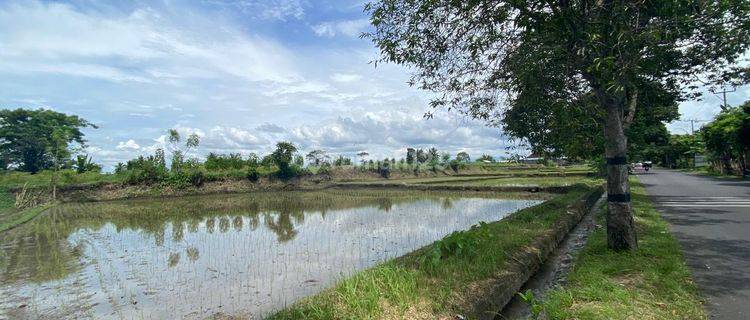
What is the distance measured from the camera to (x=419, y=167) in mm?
53906

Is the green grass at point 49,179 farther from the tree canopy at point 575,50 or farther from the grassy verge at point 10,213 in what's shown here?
the tree canopy at point 575,50

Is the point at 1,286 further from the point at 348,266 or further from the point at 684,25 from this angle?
the point at 684,25

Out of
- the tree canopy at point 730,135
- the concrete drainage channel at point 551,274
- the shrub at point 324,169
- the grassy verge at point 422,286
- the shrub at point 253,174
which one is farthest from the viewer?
the shrub at point 324,169

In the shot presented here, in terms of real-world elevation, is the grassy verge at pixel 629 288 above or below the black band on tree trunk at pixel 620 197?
below

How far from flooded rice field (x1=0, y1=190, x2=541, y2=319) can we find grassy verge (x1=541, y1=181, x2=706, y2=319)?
385cm

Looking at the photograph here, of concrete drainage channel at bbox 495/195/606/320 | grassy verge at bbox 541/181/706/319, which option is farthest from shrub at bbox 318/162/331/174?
grassy verge at bbox 541/181/706/319

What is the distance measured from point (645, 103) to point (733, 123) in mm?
22632

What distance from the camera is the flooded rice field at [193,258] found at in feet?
22.1

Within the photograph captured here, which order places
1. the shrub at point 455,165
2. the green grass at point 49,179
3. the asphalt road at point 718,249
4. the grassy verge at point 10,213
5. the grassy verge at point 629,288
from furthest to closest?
the shrub at point 455,165
the green grass at point 49,179
the grassy verge at point 10,213
the asphalt road at point 718,249
the grassy verge at point 629,288

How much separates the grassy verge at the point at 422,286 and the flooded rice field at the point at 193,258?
1.55 metres

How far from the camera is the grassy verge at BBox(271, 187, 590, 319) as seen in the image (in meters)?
4.27

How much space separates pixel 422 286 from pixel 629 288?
9.04ft

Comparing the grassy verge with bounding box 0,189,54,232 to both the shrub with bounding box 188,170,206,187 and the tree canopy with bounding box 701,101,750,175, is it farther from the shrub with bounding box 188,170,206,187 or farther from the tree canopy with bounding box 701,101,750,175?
the tree canopy with bounding box 701,101,750,175

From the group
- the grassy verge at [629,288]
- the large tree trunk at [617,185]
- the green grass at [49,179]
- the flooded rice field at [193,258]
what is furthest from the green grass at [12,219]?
the large tree trunk at [617,185]
